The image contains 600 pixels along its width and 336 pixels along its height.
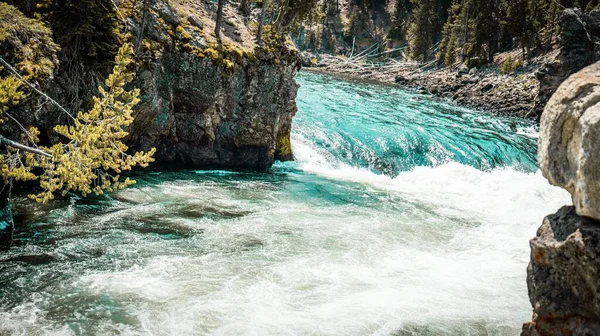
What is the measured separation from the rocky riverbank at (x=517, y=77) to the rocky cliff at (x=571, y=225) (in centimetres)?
4036

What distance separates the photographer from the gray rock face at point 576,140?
17.9 ft

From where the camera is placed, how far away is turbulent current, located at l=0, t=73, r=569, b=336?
8.64 meters

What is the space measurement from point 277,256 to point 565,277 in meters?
6.77

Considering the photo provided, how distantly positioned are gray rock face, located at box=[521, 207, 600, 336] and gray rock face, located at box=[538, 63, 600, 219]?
13.5 inches

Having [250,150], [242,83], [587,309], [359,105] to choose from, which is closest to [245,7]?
[242,83]

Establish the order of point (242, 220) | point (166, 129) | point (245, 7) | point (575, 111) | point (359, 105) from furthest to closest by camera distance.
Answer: point (359, 105) < point (245, 7) < point (166, 129) < point (242, 220) < point (575, 111)

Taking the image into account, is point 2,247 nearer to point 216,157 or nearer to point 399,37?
point 216,157

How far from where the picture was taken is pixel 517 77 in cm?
5325

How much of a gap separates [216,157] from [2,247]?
10323 mm

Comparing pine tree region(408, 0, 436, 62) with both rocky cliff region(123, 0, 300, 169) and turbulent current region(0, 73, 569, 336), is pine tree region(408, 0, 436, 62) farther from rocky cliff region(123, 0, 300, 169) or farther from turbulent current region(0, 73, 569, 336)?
rocky cliff region(123, 0, 300, 169)

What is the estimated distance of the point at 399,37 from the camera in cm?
10081

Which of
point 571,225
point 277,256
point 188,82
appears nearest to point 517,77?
point 188,82

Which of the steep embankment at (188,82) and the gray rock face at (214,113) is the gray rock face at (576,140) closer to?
the steep embankment at (188,82)

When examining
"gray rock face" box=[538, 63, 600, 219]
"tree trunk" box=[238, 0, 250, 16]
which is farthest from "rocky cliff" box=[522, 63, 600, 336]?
"tree trunk" box=[238, 0, 250, 16]
